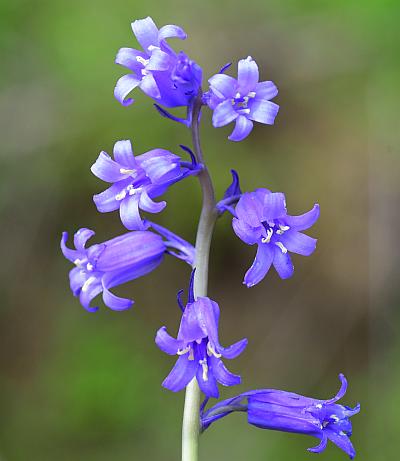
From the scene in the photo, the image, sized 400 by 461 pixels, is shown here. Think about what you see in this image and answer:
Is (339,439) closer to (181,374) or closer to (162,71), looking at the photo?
(181,374)

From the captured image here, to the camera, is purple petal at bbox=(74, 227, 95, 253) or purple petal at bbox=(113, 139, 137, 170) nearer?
purple petal at bbox=(113, 139, 137, 170)

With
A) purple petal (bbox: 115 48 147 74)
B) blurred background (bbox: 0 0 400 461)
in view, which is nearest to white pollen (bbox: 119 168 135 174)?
purple petal (bbox: 115 48 147 74)

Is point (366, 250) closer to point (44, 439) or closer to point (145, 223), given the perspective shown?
point (44, 439)

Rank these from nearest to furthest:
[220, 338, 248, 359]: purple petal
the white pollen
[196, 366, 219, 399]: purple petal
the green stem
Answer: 1. [220, 338, 248, 359]: purple petal
2. [196, 366, 219, 399]: purple petal
3. the green stem
4. the white pollen

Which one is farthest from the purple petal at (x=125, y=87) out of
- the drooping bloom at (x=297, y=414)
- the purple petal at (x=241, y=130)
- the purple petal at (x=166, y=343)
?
the drooping bloom at (x=297, y=414)

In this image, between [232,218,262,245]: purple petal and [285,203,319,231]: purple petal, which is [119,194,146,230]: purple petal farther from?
[285,203,319,231]: purple petal

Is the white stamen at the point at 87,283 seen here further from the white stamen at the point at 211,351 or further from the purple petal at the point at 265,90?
the purple petal at the point at 265,90
